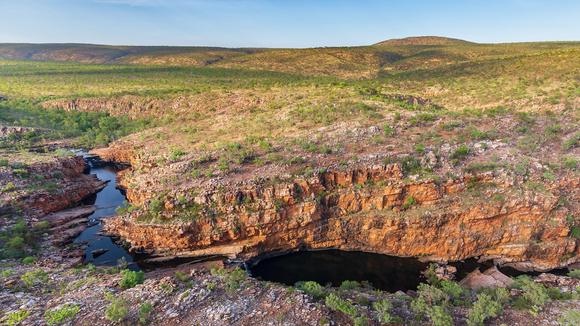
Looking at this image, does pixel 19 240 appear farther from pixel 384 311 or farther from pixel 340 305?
pixel 384 311

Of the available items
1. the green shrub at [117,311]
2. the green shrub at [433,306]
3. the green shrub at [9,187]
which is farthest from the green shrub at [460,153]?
the green shrub at [9,187]

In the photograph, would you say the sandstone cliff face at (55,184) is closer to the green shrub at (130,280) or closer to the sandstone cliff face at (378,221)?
the sandstone cliff face at (378,221)

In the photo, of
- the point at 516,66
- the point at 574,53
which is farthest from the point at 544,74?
the point at 574,53

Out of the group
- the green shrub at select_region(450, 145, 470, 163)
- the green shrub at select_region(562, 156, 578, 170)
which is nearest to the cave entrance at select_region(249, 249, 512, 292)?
the green shrub at select_region(450, 145, 470, 163)

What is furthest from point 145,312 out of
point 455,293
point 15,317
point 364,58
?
point 364,58

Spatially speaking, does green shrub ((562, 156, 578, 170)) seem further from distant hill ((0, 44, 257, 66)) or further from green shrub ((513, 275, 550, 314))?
distant hill ((0, 44, 257, 66))

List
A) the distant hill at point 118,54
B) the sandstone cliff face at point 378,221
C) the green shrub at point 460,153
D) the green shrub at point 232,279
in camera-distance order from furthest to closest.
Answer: the distant hill at point 118,54, the green shrub at point 460,153, the sandstone cliff face at point 378,221, the green shrub at point 232,279

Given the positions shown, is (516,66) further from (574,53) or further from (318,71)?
(318,71)
